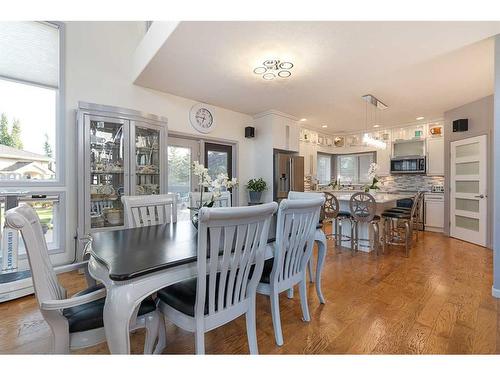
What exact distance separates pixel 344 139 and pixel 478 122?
3.02 metres

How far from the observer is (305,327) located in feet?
5.92

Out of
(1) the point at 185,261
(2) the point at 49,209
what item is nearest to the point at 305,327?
(1) the point at 185,261

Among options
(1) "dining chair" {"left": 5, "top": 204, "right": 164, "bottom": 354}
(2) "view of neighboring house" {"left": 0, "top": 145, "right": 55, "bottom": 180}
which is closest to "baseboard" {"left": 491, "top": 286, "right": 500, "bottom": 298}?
(1) "dining chair" {"left": 5, "top": 204, "right": 164, "bottom": 354}

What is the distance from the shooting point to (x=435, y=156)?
207 inches

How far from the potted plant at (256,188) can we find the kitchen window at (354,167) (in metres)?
3.33

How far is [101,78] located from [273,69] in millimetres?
2248

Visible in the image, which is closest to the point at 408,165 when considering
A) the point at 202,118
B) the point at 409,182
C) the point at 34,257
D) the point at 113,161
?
the point at 409,182

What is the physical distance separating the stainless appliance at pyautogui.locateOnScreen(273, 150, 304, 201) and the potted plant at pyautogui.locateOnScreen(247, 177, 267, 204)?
10.1 inches

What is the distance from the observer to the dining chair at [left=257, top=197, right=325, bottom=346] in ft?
5.20

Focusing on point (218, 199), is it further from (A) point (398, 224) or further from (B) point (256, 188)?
(A) point (398, 224)

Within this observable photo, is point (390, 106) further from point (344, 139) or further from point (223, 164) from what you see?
point (223, 164)

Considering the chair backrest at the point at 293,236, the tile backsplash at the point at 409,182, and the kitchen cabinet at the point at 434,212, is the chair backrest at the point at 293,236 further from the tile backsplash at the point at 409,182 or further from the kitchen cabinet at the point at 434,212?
the tile backsplash at the point at 409,182

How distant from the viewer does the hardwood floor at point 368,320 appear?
1.58 m
